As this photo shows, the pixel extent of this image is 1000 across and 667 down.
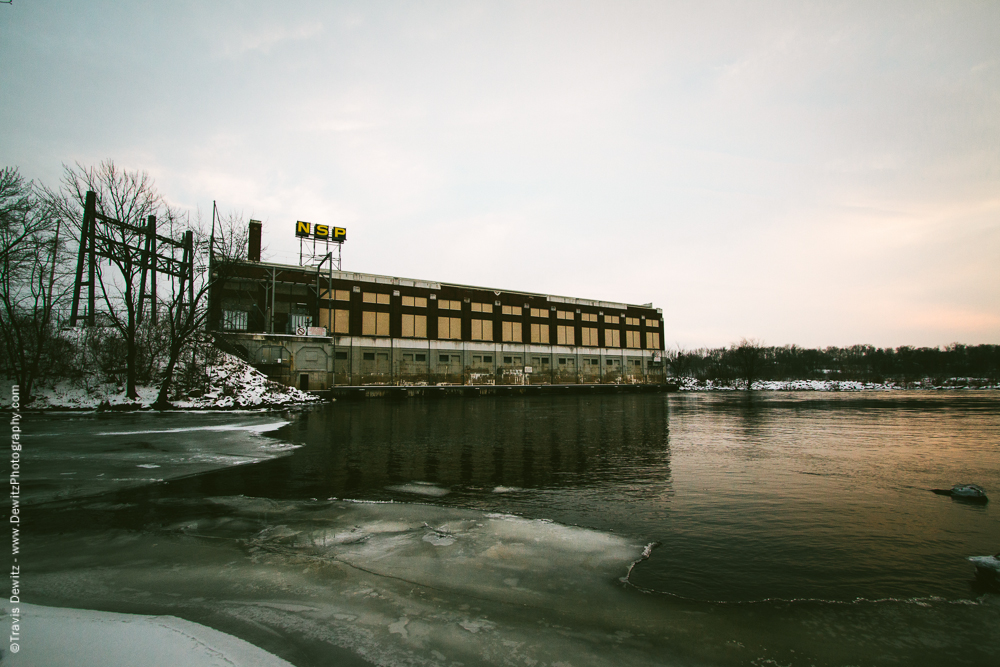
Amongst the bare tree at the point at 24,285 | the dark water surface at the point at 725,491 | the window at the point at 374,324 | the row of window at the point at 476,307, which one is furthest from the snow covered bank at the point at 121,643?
the window at the point at 374,324

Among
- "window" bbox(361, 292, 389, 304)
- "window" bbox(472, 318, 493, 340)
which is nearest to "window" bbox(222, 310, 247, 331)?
"window" bbox(361, 292, 389, 304)

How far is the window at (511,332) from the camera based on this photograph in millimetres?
61947

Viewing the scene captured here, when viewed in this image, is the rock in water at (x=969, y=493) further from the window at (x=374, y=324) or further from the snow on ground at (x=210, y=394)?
the window at (x=374, y=324)

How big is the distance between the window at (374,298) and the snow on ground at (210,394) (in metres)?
17.6

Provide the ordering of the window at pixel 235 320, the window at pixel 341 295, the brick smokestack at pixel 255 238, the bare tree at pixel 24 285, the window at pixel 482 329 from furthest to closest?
the window at pixel 482 329 < the window at pixel 341 295 < the brick smokestack at pixel 255 238 < the window at pixel 235 320 < the bare tree at pixel 24 285

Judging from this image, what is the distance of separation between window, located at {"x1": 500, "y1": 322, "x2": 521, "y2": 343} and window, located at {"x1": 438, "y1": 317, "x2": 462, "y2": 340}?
6097 mm

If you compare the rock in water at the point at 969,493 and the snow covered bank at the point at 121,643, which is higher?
the snow covered bank at the point at 121,643

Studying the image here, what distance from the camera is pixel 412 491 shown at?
8.46 meters

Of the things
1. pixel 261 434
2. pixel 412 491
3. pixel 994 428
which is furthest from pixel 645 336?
pixel 412 491

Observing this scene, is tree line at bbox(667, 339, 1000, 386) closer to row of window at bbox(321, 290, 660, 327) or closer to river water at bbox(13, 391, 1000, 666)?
row of window at bbox(321, 290, 660, 327)

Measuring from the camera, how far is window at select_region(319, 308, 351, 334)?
50.1 m

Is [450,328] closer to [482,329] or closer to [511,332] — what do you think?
[482,329]

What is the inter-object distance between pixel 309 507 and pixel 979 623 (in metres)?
7.56

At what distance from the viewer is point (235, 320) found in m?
43.2
